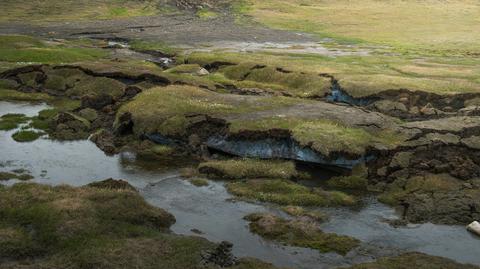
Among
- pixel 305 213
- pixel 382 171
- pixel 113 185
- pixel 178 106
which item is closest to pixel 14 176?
pixel 113 185

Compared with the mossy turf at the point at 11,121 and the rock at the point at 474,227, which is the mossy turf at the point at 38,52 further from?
the rock at the point at 474,227

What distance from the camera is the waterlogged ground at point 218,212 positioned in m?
29.9

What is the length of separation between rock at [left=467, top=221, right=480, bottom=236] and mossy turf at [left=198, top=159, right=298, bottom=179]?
533 inches

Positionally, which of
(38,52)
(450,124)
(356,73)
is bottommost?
(38,52)

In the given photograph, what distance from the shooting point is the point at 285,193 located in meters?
38.4

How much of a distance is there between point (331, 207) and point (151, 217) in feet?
42.2

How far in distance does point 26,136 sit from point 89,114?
8456mm

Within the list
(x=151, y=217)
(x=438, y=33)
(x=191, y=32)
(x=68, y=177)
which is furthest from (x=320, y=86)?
(x=438, y=33)

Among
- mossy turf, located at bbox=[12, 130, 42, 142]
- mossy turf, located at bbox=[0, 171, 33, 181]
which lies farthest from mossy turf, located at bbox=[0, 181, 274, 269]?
mossy turf, located at bbox=[12, 130, 42, 142]

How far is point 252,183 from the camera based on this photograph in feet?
130

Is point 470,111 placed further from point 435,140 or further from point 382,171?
point 382,171

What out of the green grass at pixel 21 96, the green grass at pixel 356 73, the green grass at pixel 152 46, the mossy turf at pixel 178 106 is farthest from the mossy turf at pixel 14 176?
the green grass at pixel 152 46

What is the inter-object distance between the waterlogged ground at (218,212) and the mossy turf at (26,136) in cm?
A: 99

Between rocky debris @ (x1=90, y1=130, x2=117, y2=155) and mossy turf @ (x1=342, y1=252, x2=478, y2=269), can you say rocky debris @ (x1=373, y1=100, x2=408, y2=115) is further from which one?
mossy turf @ (x1=342, y1=252, x2=478, y2=269)
